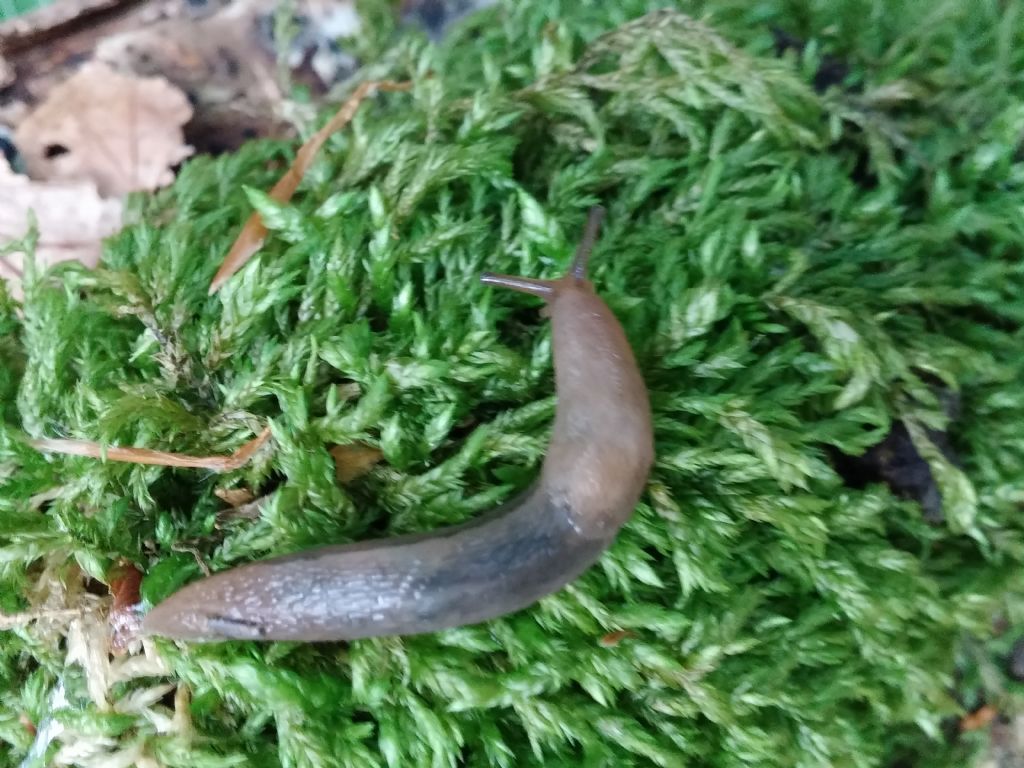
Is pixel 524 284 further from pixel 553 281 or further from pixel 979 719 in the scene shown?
pixel 979 719

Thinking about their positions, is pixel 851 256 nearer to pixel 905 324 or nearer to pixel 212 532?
pixel 905 324

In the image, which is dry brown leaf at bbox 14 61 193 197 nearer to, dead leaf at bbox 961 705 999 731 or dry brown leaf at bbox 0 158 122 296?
dry brown leaf at bbox 0 158 122 296

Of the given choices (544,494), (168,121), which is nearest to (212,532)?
(544,494)

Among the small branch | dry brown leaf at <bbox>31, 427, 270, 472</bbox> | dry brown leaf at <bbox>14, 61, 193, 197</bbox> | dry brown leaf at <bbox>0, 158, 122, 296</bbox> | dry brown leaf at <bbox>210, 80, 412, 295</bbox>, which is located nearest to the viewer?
dry brown leaf at <bbox>31, 427, 270, 472</bbox>

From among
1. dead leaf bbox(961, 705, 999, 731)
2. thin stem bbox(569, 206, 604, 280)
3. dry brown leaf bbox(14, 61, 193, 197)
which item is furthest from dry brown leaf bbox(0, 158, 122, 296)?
dead leaf bbox(961, 705, 999, 731)

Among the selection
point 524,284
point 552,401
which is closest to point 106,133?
point 524,284

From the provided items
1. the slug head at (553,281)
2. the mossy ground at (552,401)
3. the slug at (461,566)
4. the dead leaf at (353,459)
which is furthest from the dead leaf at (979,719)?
the dead leaf at (353,459)
